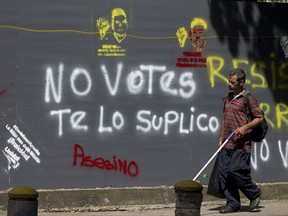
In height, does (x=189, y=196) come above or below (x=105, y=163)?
below

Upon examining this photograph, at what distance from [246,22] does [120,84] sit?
2057mm

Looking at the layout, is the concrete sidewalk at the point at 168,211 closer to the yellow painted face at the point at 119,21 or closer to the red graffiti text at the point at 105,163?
the red graffiti text at the point at 105,163

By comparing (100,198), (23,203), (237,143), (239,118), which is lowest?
(100,198)

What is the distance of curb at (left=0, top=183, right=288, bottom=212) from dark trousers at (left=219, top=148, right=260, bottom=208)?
1180mm

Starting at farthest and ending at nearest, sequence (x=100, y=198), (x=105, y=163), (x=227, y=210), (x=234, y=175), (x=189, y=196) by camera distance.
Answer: (x=105, y=163) → (x=100, y=198) → (x=227, y=210) → (x=234, y=175) → (x=189, y=196)

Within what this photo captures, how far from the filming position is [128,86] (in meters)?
11.3

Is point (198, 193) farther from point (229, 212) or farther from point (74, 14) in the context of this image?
point (74, 14)

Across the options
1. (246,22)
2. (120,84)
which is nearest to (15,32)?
(120,84)

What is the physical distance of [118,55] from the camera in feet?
36.9

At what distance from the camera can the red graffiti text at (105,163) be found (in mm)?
11078

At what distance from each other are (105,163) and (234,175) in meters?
1.81

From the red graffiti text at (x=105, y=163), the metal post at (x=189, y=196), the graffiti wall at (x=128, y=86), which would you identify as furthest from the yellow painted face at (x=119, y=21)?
the metal post at (x=189, y=196)

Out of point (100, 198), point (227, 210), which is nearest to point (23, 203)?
point (100, 198)

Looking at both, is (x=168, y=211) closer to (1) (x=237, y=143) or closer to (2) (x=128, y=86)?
(1) (x=237, y=143)
